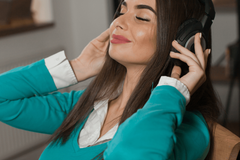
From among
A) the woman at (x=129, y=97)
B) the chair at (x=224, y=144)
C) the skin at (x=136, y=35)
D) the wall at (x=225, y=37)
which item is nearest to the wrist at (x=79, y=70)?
the woman at (x=129, y=97)

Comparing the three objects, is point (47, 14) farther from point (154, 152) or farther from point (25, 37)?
point (154, 152)

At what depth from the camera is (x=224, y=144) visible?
3.06 ft

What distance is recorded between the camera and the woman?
2.60 ft

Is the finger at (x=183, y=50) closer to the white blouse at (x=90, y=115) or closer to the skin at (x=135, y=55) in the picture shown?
the skin at (x=135, y=55)

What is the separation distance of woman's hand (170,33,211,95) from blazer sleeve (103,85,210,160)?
6cm

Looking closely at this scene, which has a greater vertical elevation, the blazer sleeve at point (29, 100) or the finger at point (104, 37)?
the finger at point (104, 37)

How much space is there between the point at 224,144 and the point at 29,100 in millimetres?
817

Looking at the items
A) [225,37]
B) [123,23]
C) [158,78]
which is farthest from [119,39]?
[225,37]

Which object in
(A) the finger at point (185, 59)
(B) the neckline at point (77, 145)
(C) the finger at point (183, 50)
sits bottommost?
(B) the neckline at point (77, 145)

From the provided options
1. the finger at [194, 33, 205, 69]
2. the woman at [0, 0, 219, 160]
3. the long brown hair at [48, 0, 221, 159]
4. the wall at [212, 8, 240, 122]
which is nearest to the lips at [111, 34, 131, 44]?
the woman at [0, 0, 219, 160]

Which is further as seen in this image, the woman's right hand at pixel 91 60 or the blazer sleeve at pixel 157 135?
the woman's right hand at pixel 91 60

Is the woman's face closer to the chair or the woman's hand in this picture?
the woman's hand

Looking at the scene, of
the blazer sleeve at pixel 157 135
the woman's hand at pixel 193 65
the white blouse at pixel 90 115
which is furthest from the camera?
the white blouse at pixel 90 115

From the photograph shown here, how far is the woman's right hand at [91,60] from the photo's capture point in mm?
1304
